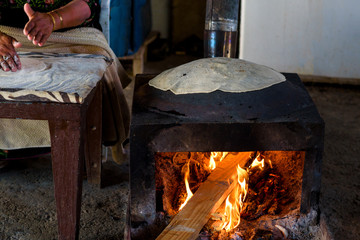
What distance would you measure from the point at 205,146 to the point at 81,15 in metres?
0.99

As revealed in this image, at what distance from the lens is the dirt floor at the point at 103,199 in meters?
1.87

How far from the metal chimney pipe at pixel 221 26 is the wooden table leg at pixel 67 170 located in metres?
0.83

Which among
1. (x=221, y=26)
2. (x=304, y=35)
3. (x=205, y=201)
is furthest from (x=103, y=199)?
(x=304, y=35)

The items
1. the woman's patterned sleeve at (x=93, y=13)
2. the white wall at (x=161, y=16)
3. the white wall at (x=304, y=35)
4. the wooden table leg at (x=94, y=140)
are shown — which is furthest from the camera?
the white wall at (x=161, y=16)

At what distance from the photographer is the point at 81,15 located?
2.07 m

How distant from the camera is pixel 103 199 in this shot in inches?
83.3

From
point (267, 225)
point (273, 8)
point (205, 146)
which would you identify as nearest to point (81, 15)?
point (205, 146)

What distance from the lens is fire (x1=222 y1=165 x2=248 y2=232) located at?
5.28ft

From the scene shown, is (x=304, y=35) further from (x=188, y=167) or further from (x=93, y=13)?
(x=188, y=167)

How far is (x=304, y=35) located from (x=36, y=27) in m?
2.59

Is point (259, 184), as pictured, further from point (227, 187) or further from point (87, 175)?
point (87, 175)

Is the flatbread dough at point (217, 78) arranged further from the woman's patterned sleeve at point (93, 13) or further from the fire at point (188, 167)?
the woman's patterned sleeve at point (93, 13)

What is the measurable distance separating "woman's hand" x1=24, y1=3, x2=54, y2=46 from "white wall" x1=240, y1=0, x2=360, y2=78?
2274 mm

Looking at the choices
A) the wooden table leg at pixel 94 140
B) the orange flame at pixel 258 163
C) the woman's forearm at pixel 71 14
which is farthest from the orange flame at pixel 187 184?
the woman's forearm at pixel 71 14
